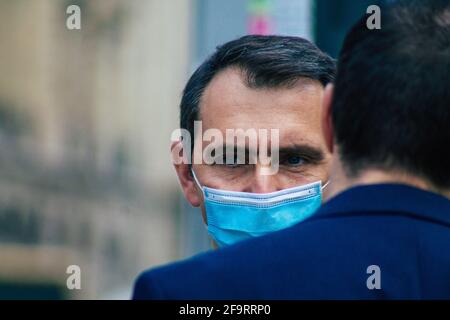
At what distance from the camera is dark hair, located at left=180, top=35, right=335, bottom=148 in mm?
3828

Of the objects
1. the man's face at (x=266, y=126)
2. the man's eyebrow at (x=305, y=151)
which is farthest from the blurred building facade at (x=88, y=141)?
the man's eyebrow at (x=305, y=151)

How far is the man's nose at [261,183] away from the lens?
3543 mm

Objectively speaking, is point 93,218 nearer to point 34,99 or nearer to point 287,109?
point 34,99

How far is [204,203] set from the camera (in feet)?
12.0

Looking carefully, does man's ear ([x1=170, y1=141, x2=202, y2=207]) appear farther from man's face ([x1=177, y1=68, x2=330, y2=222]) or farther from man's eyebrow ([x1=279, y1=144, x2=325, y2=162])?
man's eyebrow ([x1=279, y1=144, x2=325, y2=162])

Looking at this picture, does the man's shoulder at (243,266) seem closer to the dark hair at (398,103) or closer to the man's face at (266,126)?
the dark hair at (398,103)

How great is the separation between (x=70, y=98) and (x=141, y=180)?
1.11 meters

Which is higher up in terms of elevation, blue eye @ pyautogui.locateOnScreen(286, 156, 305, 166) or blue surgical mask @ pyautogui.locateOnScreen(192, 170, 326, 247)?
blue eye @ pyautogui.locateOnScreen(286, 156, 305, 166)

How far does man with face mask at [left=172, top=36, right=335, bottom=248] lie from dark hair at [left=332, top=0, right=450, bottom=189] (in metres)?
→ 1.37

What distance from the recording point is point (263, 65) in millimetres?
3861

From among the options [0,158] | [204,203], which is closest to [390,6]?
[204,203]

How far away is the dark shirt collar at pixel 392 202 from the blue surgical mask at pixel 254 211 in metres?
1.34

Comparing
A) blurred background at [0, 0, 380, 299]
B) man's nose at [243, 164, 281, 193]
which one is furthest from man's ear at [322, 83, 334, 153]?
blurred background at [0, 0, 380, 299]

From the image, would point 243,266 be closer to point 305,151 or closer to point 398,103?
point 398,103
